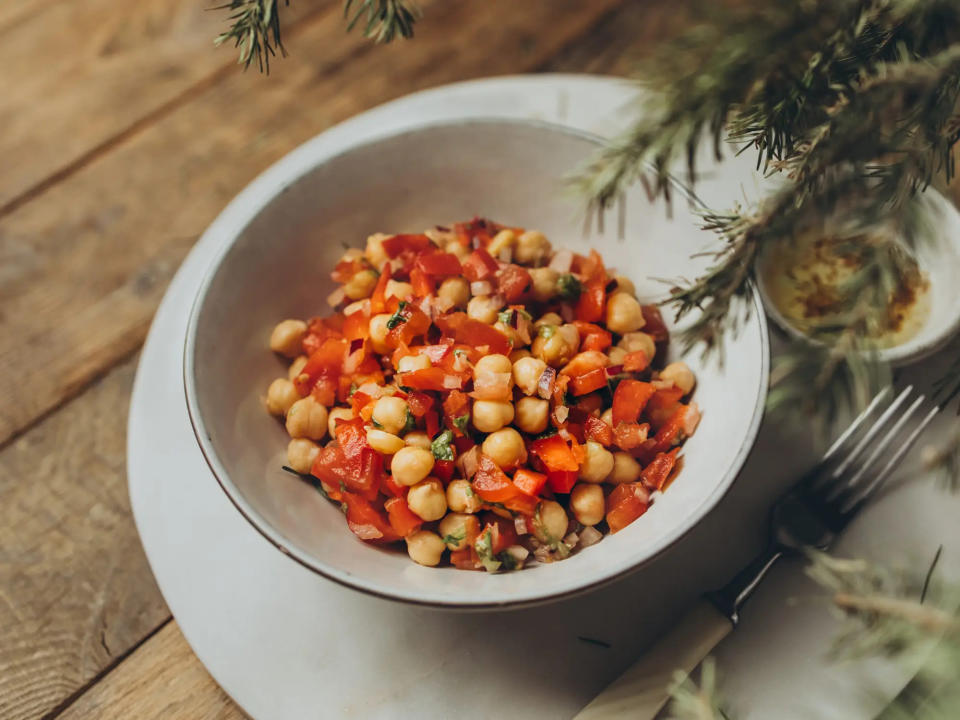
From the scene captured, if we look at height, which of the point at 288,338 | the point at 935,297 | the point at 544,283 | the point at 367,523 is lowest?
the point at 367,523

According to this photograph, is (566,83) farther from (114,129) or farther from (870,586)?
(870,586)

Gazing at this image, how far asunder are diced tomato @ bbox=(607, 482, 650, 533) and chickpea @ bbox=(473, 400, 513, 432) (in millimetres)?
265

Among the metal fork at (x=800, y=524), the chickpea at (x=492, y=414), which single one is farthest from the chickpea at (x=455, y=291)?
the metal fork at (x=800, y=524)

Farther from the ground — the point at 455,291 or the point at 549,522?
the point at 455,291

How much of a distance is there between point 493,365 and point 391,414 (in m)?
0.22

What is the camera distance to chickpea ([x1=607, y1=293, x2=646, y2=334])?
1.70 metres

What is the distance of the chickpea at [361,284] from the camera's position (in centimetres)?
182

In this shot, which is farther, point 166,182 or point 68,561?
point 166,182

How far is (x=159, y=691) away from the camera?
1703mm

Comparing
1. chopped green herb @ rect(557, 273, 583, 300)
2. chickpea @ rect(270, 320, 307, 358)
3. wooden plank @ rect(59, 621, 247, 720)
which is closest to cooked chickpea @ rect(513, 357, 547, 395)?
chopped green herb @ rect(557, 273, 583, 300)

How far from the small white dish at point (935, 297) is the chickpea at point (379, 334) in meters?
0.80

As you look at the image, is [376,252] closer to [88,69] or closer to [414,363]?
[414,363]

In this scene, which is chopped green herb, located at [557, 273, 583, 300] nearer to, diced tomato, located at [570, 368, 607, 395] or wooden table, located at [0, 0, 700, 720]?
diced tomato, located at [570, 368, 607, 395]

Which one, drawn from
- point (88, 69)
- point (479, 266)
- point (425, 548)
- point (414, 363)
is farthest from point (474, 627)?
point (88, 69)
